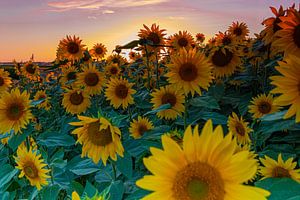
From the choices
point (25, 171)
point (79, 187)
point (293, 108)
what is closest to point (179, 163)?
point (293, 108)

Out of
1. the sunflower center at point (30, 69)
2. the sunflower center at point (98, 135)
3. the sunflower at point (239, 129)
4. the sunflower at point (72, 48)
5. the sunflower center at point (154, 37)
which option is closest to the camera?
the sunflower center at point (98, 135)

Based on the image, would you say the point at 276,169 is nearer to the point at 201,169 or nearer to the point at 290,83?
the point at 290,83

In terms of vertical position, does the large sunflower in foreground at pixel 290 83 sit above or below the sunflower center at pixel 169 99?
above

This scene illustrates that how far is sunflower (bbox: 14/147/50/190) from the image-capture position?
1.91 m

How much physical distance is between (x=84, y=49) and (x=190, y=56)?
2298 millimetres

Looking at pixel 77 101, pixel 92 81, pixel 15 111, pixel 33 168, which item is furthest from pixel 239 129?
pixel 92 81

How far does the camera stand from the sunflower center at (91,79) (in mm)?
3402

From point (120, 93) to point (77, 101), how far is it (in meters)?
0.29

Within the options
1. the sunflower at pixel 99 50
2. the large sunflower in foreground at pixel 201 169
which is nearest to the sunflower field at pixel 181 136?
the large sunflower in foreground at pixel 201 169

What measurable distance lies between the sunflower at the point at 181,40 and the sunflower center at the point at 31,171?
76.2 inches

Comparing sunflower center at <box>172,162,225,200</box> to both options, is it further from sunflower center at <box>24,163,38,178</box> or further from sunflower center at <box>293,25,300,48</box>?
sunflower center at <box>24,163,38,178</box>

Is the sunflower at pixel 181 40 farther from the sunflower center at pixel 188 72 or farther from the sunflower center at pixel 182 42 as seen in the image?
the sunflower center at pixel 188 72

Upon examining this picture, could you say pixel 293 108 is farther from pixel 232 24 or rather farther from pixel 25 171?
pixel 232 24

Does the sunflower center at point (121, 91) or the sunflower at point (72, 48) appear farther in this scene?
the sunflower at point (72, 48)
